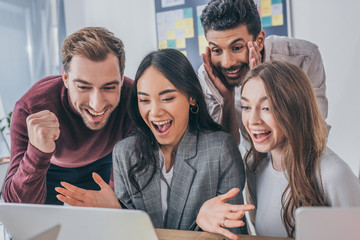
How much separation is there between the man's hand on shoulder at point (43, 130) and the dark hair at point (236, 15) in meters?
0.97

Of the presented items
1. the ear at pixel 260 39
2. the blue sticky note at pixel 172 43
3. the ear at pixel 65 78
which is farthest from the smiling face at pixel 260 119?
the ear at pixel 65 78

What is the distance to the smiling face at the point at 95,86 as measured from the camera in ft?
5.96

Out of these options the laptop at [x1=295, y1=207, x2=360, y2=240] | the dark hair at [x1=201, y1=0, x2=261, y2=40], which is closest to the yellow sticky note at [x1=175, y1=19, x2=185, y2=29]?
the dark hair at [x1=201, y1=0, x2=261, y2=40]

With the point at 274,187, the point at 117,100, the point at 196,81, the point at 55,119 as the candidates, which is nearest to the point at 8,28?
the point at 55,119

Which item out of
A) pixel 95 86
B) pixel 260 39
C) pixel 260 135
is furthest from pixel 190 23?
pixel 260 135

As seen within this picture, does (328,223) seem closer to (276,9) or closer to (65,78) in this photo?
(276,9)

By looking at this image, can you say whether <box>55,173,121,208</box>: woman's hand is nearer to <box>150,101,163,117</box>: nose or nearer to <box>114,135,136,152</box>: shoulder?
<box>114,135,136,152</box>: shoulder

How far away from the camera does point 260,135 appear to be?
1509 mm

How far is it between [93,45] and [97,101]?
0.28 meters

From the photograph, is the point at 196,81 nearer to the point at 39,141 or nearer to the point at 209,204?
the point at 209,204

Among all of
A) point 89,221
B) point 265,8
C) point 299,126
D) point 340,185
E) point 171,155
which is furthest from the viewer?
point 171,155

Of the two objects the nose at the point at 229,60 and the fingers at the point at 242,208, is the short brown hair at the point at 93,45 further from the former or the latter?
the fingers at the point at 242,208

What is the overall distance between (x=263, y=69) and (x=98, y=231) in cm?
90

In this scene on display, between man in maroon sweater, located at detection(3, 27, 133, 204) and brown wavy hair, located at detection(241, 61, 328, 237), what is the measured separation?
759 millimetres
